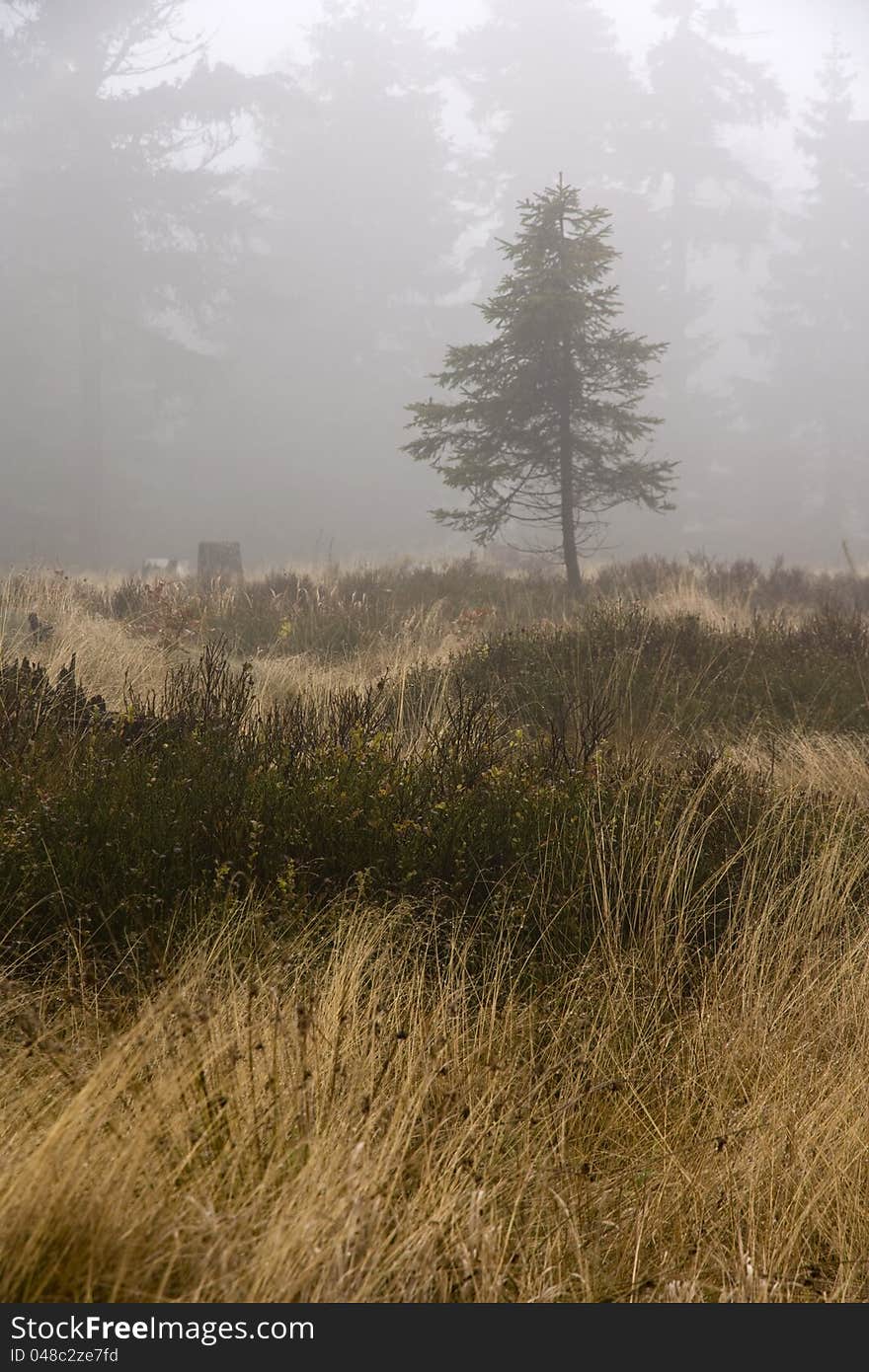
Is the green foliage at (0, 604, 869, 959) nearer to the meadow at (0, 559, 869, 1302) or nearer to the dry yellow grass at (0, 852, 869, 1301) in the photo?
the meadow at (0, 559, 869, 1302)

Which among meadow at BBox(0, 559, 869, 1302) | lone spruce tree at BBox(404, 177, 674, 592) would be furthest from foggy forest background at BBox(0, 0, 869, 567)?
meadow at BBox(0, 559, 869, 1302)

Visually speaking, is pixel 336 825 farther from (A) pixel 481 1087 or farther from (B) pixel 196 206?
(B) pixel 196 206

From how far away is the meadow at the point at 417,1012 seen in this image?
179 cm

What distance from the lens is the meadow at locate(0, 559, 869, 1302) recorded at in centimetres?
179

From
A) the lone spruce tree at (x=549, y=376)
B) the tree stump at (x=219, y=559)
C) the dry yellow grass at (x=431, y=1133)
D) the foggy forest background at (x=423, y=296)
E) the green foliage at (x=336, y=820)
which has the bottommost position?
the dry yellow grass at (x=431, y=1133)

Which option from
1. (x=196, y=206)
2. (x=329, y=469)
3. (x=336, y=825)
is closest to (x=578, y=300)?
(x=336, y=825)

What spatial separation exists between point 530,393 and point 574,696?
8263 millimetres

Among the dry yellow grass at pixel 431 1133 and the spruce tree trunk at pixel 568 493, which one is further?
the spruce tree trunk at pixel 568 493

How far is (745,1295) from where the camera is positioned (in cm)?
181

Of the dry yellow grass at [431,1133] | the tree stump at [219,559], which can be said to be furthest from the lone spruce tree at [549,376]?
the dry yellow grass at [431,1133]

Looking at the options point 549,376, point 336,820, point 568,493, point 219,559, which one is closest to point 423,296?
point 219,559

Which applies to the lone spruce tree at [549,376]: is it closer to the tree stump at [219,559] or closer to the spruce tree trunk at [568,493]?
the spruce tree trunk at [568,493]

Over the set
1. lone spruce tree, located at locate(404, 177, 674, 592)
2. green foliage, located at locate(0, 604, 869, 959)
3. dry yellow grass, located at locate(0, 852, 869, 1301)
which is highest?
lone spruce tree, located at locate(404, 177, 674, 592)

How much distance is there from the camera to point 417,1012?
107 inches
